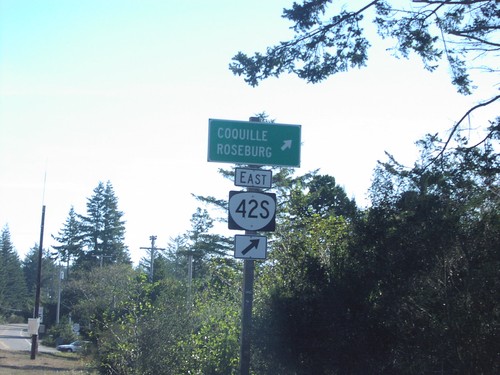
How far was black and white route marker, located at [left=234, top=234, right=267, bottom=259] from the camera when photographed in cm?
835

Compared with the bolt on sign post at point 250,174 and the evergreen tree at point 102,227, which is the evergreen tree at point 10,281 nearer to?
the evergreen tree at point 102,227

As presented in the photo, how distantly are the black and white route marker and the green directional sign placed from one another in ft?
3.49

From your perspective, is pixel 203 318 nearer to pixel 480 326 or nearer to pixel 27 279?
pixel 480 326

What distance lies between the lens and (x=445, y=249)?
7.80 meters

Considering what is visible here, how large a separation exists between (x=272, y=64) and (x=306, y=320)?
15.5ft

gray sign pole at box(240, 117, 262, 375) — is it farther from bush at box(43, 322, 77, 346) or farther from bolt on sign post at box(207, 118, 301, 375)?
bush at box(43, 322, 77, 346)

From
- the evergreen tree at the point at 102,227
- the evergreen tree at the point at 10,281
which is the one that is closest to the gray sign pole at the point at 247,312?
the evergreen tree at the point at 102,227

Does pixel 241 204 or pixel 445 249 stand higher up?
pixel 241 204

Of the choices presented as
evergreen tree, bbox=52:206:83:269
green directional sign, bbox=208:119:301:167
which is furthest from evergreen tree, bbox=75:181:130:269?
green directional sign, bbox=208:119:301:167

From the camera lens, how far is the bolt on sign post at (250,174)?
845 centimetres

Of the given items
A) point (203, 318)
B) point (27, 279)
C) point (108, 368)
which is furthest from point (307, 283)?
point (27, 279)

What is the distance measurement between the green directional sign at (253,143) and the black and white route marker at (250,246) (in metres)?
1.06

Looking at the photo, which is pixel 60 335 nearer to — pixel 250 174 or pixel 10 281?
pixel 10 281

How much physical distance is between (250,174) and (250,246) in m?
0.96
